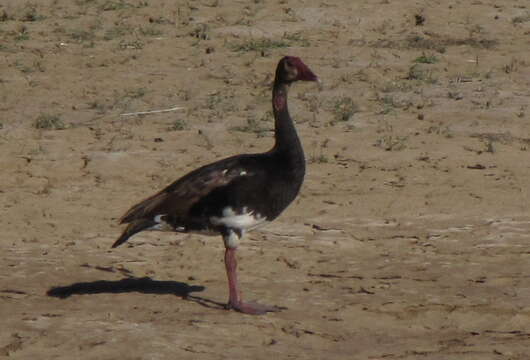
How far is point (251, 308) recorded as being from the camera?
8.30 meters

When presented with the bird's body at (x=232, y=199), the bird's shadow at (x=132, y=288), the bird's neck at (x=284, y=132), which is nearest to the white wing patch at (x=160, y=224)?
the bird's body at (x=232, y=199)

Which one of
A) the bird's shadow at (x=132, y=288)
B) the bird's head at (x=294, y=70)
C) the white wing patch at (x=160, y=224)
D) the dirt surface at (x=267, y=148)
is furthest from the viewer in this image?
the bird's shadow at (x=132, y=288)

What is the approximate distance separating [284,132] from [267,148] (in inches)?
146

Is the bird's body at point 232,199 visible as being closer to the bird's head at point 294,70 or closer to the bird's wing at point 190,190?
the bird's wing at point 190,190

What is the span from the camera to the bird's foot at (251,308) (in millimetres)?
8273

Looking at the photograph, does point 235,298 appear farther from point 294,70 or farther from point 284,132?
point 294,70

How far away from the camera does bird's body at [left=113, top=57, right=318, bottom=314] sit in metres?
8.25

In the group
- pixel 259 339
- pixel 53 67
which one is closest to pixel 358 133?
pixel 53 67

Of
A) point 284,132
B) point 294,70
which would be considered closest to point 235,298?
point 284,132

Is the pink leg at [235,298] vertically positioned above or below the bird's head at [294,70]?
below

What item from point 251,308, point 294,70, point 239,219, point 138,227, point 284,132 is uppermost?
point 294,70

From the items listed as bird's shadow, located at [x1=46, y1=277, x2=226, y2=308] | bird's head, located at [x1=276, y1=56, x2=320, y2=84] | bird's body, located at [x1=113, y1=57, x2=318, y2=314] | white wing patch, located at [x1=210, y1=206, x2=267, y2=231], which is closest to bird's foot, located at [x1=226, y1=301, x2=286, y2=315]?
bird's body, located at [x1=113, y1=57, x2=318, y2=314]

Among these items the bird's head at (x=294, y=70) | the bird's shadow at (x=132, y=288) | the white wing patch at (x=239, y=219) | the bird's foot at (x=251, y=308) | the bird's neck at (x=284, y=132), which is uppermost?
the bird's head at (x=294, y=70)

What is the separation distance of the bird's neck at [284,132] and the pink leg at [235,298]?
729 mm
